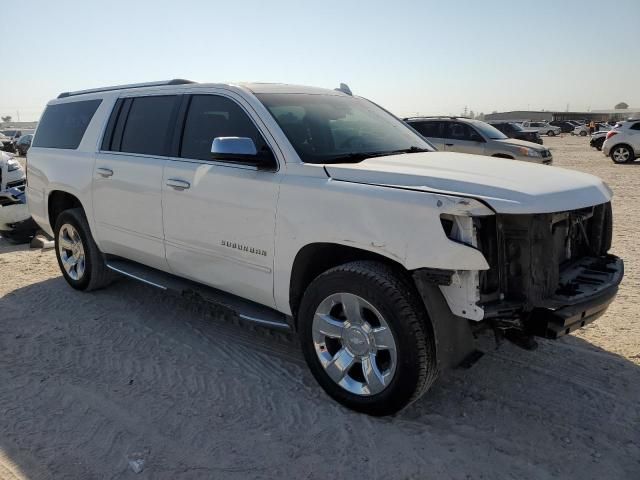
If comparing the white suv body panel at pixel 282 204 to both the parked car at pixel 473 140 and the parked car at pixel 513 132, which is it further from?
the parked car at pixel 513 132

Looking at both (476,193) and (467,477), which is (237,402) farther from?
(476,193)

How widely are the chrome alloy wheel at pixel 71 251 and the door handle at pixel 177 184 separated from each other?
6.16 feet

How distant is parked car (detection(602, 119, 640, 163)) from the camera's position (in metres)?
19.6

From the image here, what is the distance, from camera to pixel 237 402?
3391mm

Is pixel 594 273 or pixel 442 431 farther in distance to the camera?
pixel 594 273

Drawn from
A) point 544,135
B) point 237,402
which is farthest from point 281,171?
point 544,135

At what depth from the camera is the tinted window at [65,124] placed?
529cm

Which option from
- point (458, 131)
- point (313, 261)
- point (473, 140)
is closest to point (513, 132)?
point (458, 131)

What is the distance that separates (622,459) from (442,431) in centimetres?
90

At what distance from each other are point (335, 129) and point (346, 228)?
1124 mm

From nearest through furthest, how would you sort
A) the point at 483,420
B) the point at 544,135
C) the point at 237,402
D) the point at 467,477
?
the point at 467,477
the point at 483,420
the point at 237,402
the point at 544,135

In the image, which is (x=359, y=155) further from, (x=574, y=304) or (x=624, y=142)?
(x=624, y=142)

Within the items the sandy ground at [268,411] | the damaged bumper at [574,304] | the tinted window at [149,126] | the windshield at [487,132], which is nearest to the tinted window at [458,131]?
the windshield at [487,132]

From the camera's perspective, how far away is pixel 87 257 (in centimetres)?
537
